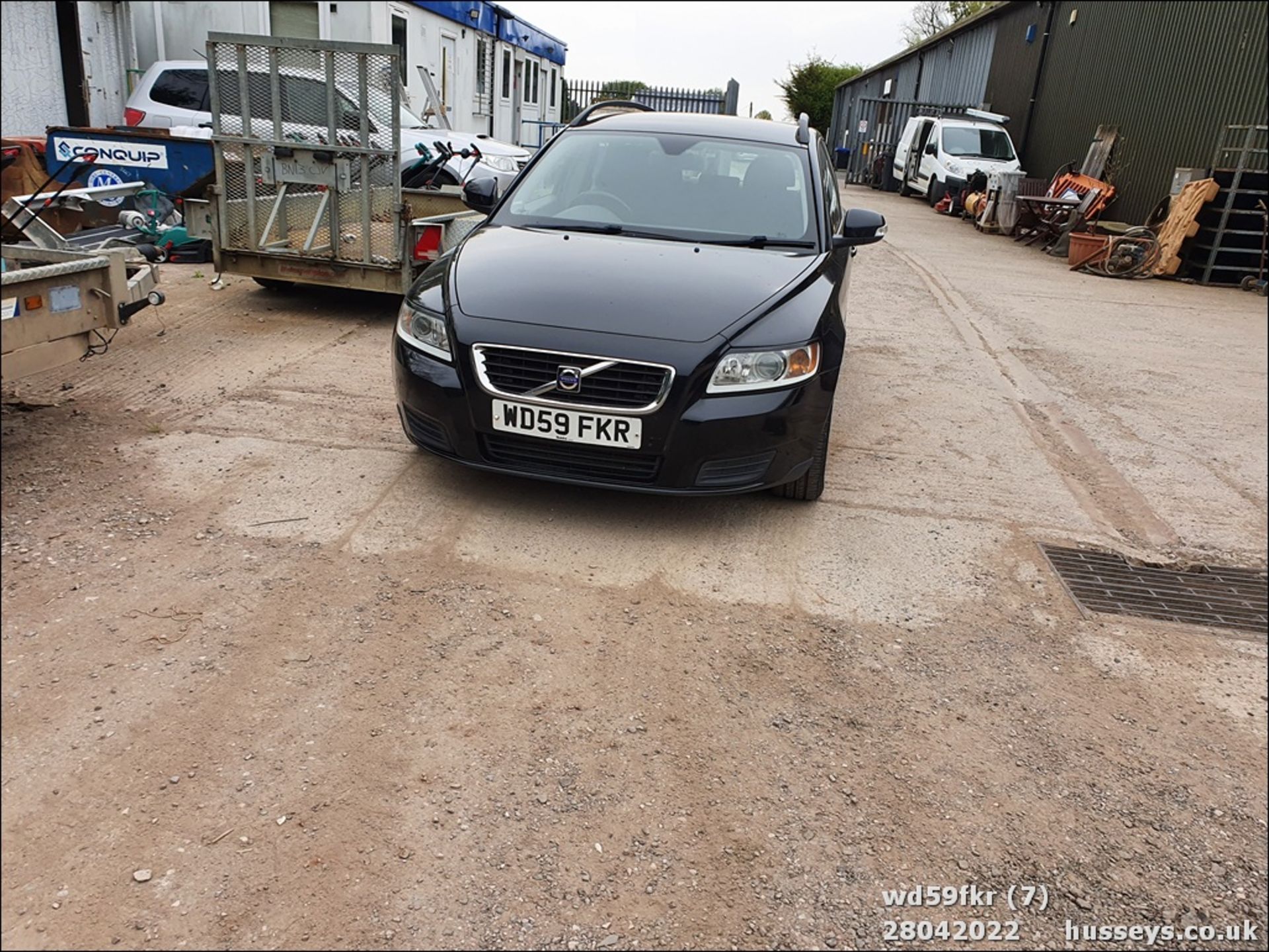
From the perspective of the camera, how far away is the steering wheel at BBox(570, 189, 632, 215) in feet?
15.5

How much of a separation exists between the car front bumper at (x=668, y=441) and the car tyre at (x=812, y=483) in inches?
7.6

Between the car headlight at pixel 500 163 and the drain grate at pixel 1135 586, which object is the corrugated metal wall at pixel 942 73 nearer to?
the car headlight at pixel 500 163

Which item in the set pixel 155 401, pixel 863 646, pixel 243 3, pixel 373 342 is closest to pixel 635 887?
pixel 863 646

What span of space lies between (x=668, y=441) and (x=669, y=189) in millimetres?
1837

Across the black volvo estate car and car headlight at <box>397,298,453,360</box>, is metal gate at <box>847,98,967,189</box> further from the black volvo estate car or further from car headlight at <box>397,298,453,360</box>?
car headlight at <box>397,298,453,360</box>

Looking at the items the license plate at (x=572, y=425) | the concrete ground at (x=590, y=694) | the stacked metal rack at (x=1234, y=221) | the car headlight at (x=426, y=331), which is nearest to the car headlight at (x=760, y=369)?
the license plate at (x=572, y=425)

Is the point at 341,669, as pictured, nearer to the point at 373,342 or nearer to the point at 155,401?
the point at 155,401

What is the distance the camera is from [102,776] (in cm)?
184

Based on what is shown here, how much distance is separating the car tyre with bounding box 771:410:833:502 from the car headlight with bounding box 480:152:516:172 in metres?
8.01

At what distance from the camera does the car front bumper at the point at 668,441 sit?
11.6 ft

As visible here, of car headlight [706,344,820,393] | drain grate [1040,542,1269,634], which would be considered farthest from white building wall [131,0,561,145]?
drain grate [1040,542,1269,634]

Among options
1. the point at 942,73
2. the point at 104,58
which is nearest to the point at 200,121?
the point at 104,58

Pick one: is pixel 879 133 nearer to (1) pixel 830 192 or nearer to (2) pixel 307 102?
(2) pixel 307 102

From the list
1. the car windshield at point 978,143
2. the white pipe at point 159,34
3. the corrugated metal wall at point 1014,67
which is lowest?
the car windshield at point 978,143
